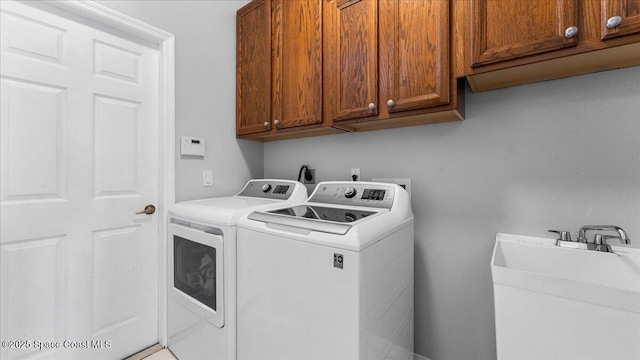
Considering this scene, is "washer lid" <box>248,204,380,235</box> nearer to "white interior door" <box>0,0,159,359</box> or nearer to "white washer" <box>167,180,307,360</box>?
"white washer" <box>167,180,307,360</box>

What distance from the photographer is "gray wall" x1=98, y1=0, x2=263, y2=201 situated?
181 cm

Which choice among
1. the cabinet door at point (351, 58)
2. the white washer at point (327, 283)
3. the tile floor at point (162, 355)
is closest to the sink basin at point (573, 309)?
the white washer at point (327, 283)

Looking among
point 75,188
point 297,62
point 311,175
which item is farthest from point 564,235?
point 75,188

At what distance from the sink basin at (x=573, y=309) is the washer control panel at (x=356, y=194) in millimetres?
611

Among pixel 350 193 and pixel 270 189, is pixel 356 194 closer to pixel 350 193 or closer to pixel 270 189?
pixel 350 193

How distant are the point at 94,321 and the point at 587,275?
2.48 m

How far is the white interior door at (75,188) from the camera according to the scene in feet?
4.26

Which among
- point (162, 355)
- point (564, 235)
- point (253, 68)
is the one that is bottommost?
point (162, 355)

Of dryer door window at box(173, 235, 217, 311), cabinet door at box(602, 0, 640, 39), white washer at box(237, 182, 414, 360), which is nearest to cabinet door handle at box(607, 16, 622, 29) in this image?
cabinet door at box(602, 0, 640, 39)

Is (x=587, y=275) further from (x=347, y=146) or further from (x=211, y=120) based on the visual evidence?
(x=211, y=120)

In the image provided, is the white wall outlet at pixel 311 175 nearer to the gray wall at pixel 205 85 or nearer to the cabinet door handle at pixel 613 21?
the gray wall at pixel 205 85

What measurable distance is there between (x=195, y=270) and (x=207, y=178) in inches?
28.1

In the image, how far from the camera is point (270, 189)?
1997mm

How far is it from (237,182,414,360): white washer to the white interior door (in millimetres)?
896
